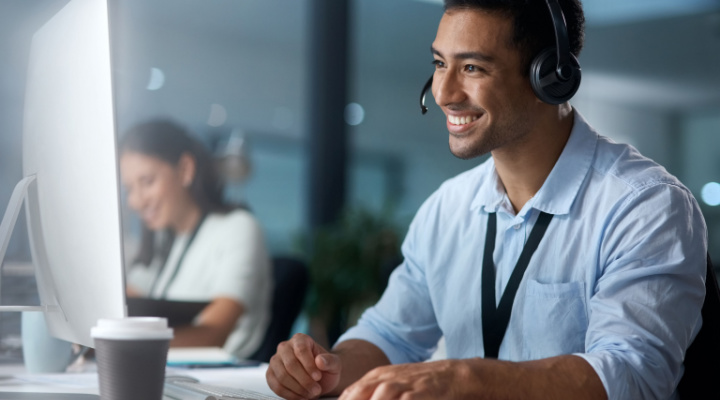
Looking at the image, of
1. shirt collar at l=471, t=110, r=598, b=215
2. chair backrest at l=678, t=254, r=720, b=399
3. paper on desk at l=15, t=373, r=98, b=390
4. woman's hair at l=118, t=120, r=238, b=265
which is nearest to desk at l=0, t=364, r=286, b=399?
paper on desk at l=15, t=373, r=98, b=390

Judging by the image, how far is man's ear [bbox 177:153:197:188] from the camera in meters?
2.93

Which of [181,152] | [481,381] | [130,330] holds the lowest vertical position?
[481,381]

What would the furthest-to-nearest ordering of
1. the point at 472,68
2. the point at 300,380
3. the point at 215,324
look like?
the point at 215,324 → the point at 472,68 → the point at 300,380

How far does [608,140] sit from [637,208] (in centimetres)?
26

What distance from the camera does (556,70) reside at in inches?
58.7

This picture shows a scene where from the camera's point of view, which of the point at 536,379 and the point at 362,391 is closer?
the point at 362,391

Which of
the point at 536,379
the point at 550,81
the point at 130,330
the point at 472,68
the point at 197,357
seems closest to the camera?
the point at 130,330

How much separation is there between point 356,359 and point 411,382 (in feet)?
1.76

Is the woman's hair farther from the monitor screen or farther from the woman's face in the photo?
the monitor screen

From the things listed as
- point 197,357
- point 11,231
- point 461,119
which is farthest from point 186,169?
point 11,231

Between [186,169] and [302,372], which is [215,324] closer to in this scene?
[186,169]

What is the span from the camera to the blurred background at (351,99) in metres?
4.33

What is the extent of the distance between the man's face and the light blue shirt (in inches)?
4.6

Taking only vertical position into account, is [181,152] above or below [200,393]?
above
